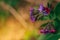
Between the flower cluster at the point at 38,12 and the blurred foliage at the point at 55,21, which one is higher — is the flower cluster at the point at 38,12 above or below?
above

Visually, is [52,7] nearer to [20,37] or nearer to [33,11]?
[33,11]

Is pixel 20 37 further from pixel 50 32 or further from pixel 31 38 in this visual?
pixel 50 32

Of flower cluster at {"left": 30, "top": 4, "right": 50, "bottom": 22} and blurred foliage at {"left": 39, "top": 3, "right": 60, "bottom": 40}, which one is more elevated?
flower cluster at {"left": 30, "top": 4, "right": 50, "bottom": 22}

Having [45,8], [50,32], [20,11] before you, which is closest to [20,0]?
[20,11]

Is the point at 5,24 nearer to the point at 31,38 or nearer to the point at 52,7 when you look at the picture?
the point at 31,38

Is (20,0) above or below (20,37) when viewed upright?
above

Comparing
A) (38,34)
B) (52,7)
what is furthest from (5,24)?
(52,7)

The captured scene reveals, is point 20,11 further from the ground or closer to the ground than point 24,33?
further from the ground

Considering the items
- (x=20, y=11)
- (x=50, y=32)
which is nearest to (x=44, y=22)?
(x=50, y=32)
